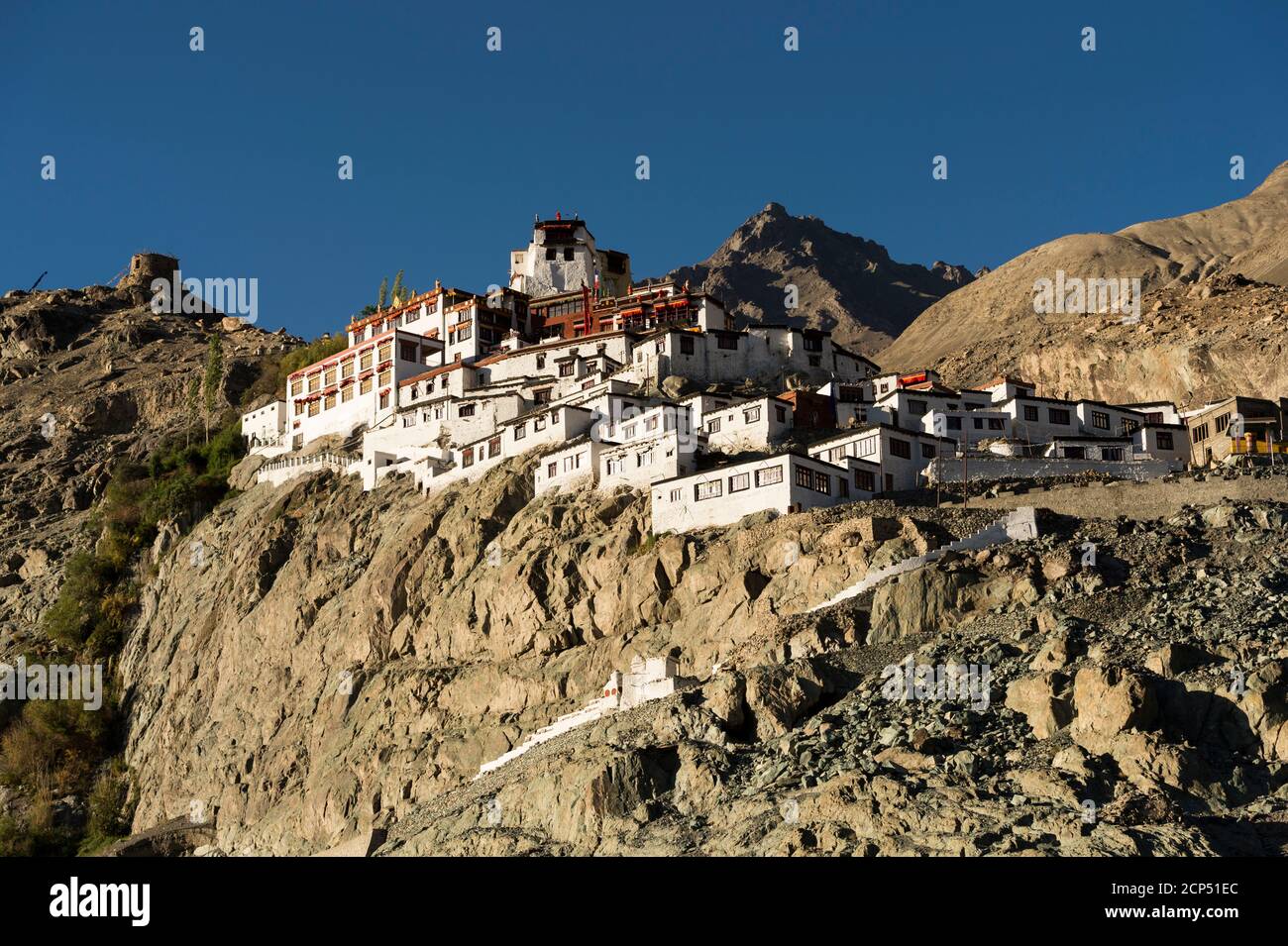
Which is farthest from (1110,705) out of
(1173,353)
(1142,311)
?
(1142,311)

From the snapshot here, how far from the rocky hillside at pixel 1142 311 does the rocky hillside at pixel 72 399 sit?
56245 mm

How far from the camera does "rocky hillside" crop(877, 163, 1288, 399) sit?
101 m

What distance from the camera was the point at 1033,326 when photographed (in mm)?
134250

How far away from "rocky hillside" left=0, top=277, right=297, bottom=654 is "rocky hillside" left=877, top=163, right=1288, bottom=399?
56.2m

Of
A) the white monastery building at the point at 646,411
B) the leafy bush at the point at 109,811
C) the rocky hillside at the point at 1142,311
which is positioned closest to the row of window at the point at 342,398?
the white monastery building at the point at 646,411

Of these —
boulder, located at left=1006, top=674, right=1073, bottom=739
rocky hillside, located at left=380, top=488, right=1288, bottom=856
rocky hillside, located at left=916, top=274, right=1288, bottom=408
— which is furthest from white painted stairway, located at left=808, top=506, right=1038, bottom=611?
rocky hillside, located at left=916, top=274, right=1288, bottom=408

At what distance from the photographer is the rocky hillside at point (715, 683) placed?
4662 cm

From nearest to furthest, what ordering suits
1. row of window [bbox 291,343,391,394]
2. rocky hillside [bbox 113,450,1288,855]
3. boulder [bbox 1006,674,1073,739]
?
rocky hillside [bbox 113,450,1288,855] → boulder [bbox 1006,674,1073,739] → row of window [bbox 291,343,391,394]

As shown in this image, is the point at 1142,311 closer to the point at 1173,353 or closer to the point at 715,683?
the point at 1173,353

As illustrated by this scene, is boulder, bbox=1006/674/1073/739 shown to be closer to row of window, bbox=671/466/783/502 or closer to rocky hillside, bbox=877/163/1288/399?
row of window, bbox=671/466/783/502

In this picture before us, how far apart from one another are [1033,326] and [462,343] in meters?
50.6

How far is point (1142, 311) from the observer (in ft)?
369
